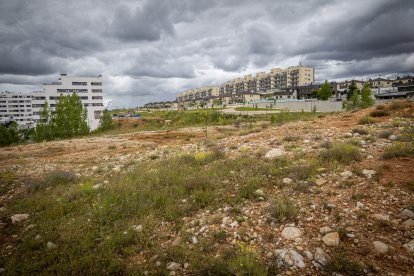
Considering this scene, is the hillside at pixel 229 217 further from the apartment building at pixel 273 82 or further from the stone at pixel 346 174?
the apartment building at pixel 273 82

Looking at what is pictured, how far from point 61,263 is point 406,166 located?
7.04 metres

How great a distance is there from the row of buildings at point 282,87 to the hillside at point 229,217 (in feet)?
213

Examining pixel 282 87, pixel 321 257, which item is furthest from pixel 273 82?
pixel 321 257

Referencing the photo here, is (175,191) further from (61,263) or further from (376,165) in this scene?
(376,165)

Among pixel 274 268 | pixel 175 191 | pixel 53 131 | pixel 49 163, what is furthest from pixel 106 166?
pixel 53 131

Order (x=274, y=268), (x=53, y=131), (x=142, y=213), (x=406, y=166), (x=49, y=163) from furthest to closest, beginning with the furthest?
1. (x=53, y=131)
2. (x=49, y=163)
3. (x=406, y=166)
4. (x=142, y=213)
5. (x=274, y=268)

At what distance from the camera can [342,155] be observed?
6.17 meters

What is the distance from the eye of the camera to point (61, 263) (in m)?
3.44

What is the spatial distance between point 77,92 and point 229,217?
69.3 m

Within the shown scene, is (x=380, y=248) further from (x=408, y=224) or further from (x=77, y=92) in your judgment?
(x=77, y=92)

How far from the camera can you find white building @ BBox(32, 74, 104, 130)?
61.9m

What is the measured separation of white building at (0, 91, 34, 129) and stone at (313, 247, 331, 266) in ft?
416

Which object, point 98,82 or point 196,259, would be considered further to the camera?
point 98,82

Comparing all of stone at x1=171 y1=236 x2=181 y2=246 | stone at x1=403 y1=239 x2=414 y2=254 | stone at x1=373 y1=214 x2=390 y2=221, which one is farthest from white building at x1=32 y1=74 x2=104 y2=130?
stone at x1=403 y1=239 x2=414 y2=254
